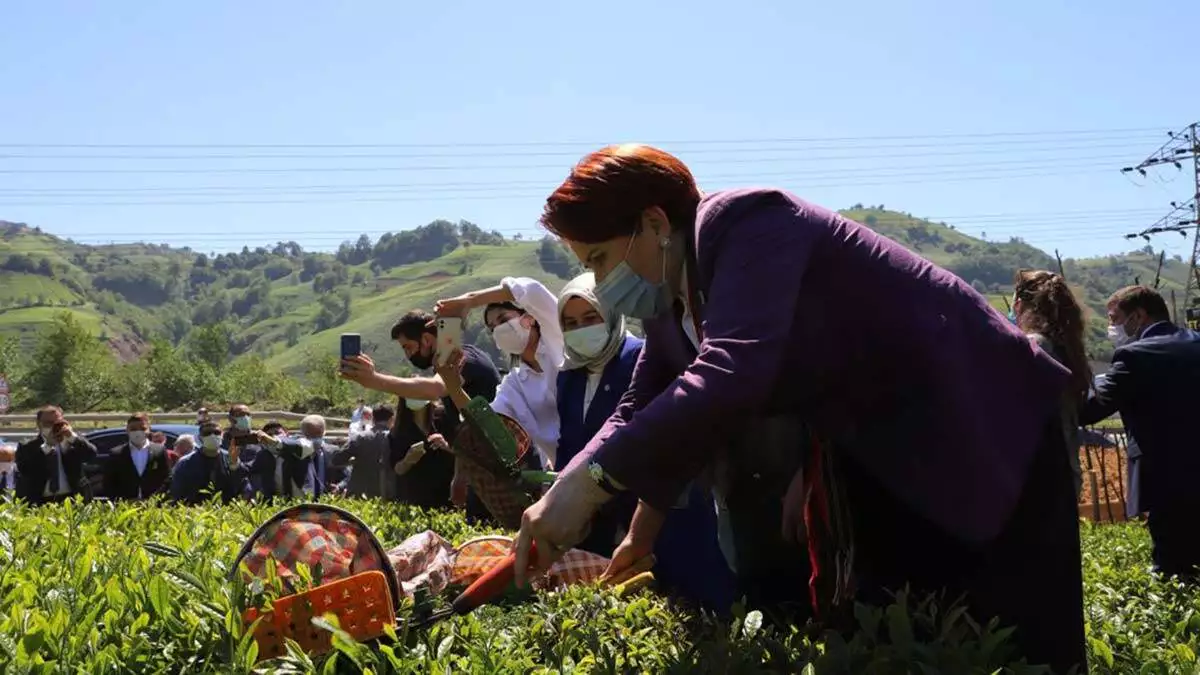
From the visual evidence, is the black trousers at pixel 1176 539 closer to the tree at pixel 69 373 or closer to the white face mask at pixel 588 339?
the white face mask at pixel 588 339

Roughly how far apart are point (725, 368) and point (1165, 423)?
446cm

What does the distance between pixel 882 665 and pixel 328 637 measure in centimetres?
110

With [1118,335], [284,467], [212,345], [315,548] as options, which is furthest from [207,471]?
[212,345]

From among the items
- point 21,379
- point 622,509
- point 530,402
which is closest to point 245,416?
point 530,402

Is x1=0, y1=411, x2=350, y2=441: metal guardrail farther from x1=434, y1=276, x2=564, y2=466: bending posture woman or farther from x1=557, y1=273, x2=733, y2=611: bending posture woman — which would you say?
x1=557, y1=273, x2=733, y2=611: bending posture woman

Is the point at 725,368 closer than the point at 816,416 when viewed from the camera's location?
Yes

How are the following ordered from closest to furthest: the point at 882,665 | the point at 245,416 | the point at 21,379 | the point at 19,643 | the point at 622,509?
1. the point at 882,665
2. the point at 19,643
3. the point at 622,509
4. the point at 245,416
5. the point at 21,379

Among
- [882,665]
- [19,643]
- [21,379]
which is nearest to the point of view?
[882,665]

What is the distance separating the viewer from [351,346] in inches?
203

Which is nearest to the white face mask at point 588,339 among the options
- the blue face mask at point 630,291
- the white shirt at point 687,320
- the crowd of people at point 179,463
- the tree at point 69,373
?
the white shirt at point 687,320

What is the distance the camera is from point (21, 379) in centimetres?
9550

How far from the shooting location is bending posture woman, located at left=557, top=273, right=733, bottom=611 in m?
4.16

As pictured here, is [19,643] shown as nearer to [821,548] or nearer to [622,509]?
[821,548]

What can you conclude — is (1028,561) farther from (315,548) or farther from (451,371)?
(451,371)
